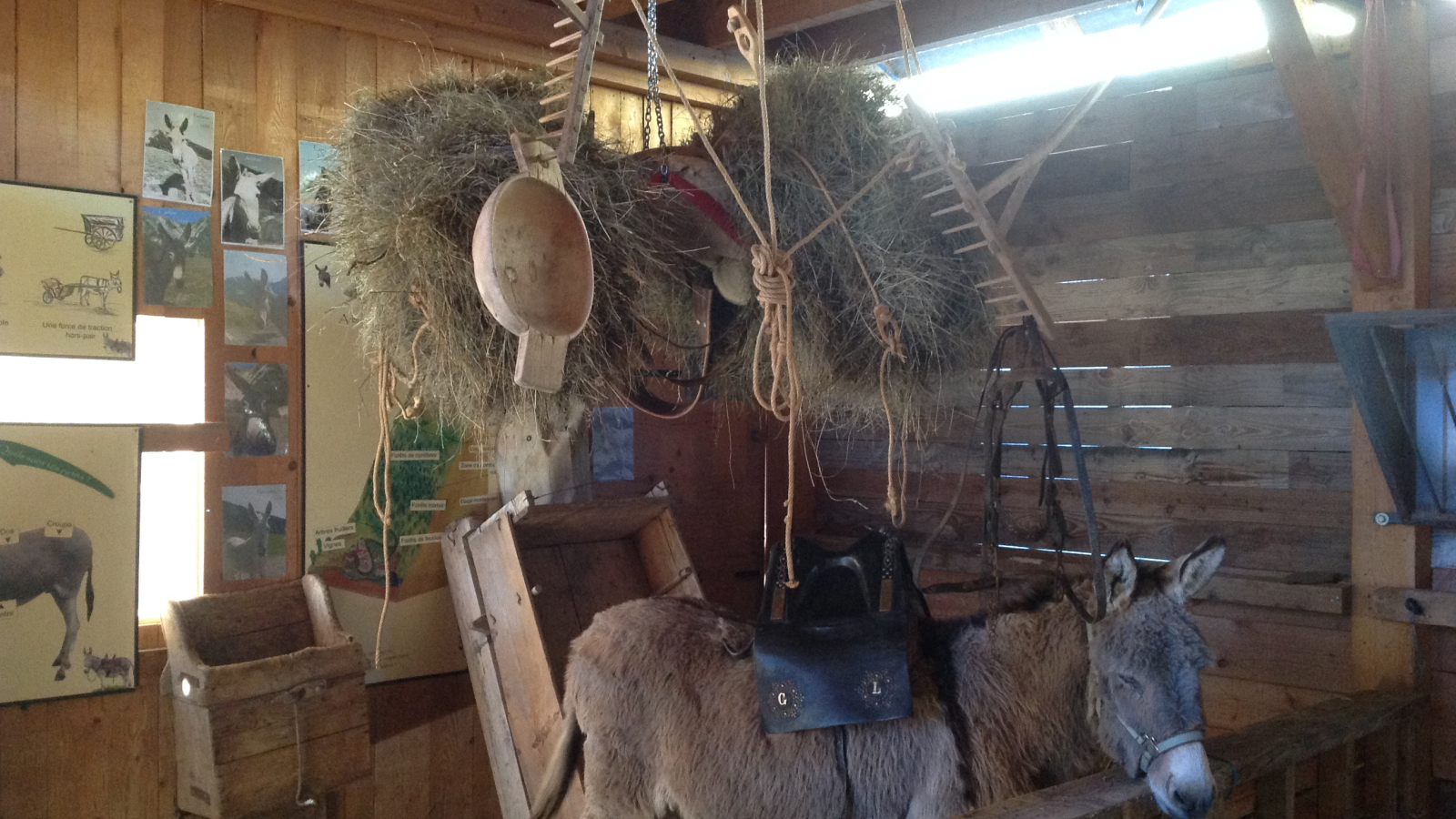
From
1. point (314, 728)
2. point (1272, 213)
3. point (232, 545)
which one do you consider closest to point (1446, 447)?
point (1272, 213)

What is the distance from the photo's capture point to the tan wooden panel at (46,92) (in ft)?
8.02

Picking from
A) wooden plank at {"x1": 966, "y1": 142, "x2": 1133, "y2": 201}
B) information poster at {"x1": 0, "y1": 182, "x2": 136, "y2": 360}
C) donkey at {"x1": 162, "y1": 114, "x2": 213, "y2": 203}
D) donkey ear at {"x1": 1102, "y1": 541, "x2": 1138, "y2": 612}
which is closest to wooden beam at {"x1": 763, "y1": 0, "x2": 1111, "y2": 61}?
wooden plank at {"x1": 966, "y1": 142, "x2": 1133, "y2": 201}

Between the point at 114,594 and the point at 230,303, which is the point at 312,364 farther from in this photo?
the point at 114,594

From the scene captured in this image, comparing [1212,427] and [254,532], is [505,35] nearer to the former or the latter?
[254,532]

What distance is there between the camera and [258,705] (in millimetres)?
2506

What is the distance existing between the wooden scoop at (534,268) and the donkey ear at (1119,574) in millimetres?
1146

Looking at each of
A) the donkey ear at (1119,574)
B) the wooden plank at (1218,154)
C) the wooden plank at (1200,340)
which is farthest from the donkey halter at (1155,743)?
the wooden plank at (1218,154)

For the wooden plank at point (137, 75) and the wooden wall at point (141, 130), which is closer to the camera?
the wooden wall at point (141, 130)

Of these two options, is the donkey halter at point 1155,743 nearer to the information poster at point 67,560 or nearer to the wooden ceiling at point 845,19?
the wooden ceiling at point 845,19

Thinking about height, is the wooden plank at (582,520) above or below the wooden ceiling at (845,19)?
below

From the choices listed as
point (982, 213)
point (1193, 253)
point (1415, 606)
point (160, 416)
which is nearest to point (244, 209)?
point (160, 416)

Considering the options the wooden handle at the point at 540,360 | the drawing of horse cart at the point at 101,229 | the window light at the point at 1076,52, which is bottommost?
the wooden handle at the point at 540,360

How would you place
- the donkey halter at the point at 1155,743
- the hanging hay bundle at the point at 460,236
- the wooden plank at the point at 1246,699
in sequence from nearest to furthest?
1. the donkey halter at the point at 1155,743
2. the hanging hay bundle at the point at 460,236
3. the wooden plank at the point at 1246,699

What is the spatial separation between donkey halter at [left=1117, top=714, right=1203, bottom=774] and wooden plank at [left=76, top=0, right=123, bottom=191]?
2772 mm
